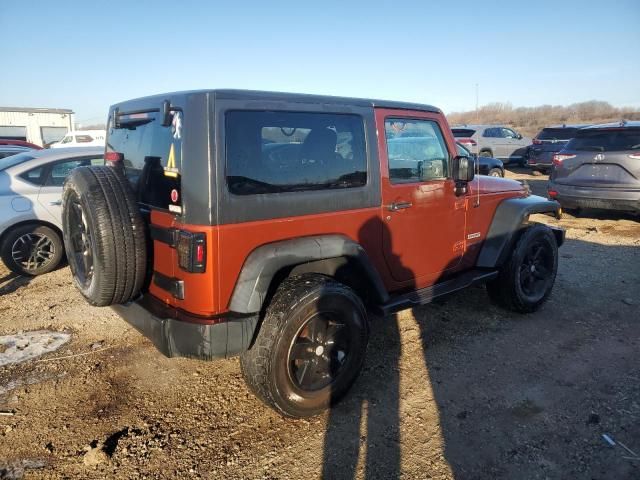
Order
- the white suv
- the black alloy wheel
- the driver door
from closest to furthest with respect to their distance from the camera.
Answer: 1. the black alloy wheel
2. the driver door
3. the white suv

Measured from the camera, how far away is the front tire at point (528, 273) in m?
4.34

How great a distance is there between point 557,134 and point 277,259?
1551cm

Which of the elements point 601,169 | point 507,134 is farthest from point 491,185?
point 507,134

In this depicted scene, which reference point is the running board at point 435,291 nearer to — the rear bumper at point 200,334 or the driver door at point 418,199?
the driver door at point 418,199

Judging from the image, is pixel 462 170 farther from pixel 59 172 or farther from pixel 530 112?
pixel 530 112

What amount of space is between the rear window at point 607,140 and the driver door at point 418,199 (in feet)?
17.7

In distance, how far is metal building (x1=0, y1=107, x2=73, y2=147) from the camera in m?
33.7

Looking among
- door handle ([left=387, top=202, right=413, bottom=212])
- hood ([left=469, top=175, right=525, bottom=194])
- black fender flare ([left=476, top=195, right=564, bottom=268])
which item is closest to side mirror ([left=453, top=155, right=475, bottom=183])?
hood ([left=469, top=175, right=525, bottom=194])

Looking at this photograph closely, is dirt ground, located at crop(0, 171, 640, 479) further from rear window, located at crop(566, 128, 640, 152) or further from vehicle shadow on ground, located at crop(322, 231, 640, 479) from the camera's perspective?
rear window, located at crop(566, 128, 640, 152)

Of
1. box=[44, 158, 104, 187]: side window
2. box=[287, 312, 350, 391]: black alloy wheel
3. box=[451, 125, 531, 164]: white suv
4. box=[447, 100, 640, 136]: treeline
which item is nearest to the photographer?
box=[287, 312, 350, 391]: black alloy wheel

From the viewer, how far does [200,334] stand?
2.54m

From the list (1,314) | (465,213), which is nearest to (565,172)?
(465,213)

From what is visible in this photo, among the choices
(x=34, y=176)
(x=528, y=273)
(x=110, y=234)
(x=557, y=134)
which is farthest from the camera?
(x=557, y=134)

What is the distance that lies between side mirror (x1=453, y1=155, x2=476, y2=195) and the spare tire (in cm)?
248
